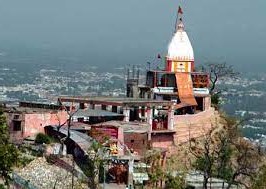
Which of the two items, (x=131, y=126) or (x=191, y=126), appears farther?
(x=191, y=126)

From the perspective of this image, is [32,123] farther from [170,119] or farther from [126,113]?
[170,119]

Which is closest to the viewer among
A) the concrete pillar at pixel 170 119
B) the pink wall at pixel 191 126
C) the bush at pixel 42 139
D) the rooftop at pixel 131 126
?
the bush at pixel 42 139

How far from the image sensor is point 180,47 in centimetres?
4591

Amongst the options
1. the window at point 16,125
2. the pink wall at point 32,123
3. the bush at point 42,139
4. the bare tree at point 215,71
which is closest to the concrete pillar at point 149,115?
the pink wall at point 32,123

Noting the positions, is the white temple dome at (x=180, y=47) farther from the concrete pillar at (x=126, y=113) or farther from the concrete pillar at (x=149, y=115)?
the concrete pillar at (x=126, y=113)

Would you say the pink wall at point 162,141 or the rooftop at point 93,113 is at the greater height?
the rooftop at point 93,113

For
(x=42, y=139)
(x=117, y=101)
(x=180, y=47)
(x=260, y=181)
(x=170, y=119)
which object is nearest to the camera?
(x=260, y=181)

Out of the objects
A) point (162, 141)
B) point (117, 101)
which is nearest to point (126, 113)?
point (117, 101)

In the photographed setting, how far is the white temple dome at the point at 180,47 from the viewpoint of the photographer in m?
45.6

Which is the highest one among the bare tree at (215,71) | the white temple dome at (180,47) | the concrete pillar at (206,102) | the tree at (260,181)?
the white temple dome at (180,47)

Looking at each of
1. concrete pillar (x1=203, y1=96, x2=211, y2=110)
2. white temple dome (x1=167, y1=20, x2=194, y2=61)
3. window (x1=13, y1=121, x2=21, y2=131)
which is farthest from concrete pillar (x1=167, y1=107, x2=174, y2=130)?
window (x1=13, y1=121, x2=21, y2=131)

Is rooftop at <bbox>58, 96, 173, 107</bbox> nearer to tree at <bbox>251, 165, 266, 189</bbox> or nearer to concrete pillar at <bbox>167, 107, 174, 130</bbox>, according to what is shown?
concrete pillar at <bbox>167, 107, 174, 130</bbox>

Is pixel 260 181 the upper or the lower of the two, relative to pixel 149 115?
lower

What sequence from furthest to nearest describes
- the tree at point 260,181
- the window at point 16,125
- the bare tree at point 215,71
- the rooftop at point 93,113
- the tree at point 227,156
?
1. the bare tree at point 215,71
2. the rooftop at point 93,113
3. the window at point 16,125
4. the tree at point 227,156
5. the tree at point 260,181
